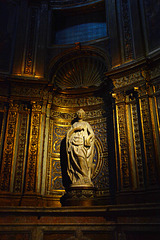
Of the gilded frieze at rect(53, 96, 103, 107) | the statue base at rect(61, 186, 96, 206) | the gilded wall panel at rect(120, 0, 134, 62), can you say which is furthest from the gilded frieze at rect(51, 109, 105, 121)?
→ the statue base at rect(61, 186, 96, 206)

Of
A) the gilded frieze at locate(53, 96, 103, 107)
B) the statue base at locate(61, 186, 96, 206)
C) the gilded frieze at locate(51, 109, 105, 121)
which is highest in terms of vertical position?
the gilded frieze at locate(53, 96, 103, 107)

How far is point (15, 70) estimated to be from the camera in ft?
26.6

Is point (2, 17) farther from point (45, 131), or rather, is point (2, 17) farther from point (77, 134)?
point (77, 134)

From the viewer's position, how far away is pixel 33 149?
23.4ft

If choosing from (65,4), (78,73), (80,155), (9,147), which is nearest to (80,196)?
(80,155)

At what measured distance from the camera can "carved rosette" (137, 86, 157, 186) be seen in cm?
584

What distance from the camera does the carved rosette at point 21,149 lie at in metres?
6.79

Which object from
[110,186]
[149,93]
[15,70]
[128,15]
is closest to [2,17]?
[15,70]

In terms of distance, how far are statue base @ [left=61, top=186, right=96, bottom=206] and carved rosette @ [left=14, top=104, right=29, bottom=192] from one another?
1.43 meters

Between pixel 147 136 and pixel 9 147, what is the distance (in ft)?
12.6

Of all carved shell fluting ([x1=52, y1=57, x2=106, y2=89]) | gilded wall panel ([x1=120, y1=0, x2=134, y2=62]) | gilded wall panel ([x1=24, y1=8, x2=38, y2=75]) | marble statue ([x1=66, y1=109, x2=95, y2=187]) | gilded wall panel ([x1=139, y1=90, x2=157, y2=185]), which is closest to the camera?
gilded wall panel ([x1=139, y1=90, x2=157, y2=185])

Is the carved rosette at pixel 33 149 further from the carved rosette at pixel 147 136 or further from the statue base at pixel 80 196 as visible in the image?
the carved rosette at pixel 147 136

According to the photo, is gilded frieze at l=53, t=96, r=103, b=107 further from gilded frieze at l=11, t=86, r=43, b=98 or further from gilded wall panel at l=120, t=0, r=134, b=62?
gilded wall panel at l=120, t=0, r=134, b=62

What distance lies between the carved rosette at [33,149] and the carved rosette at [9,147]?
49 cm
